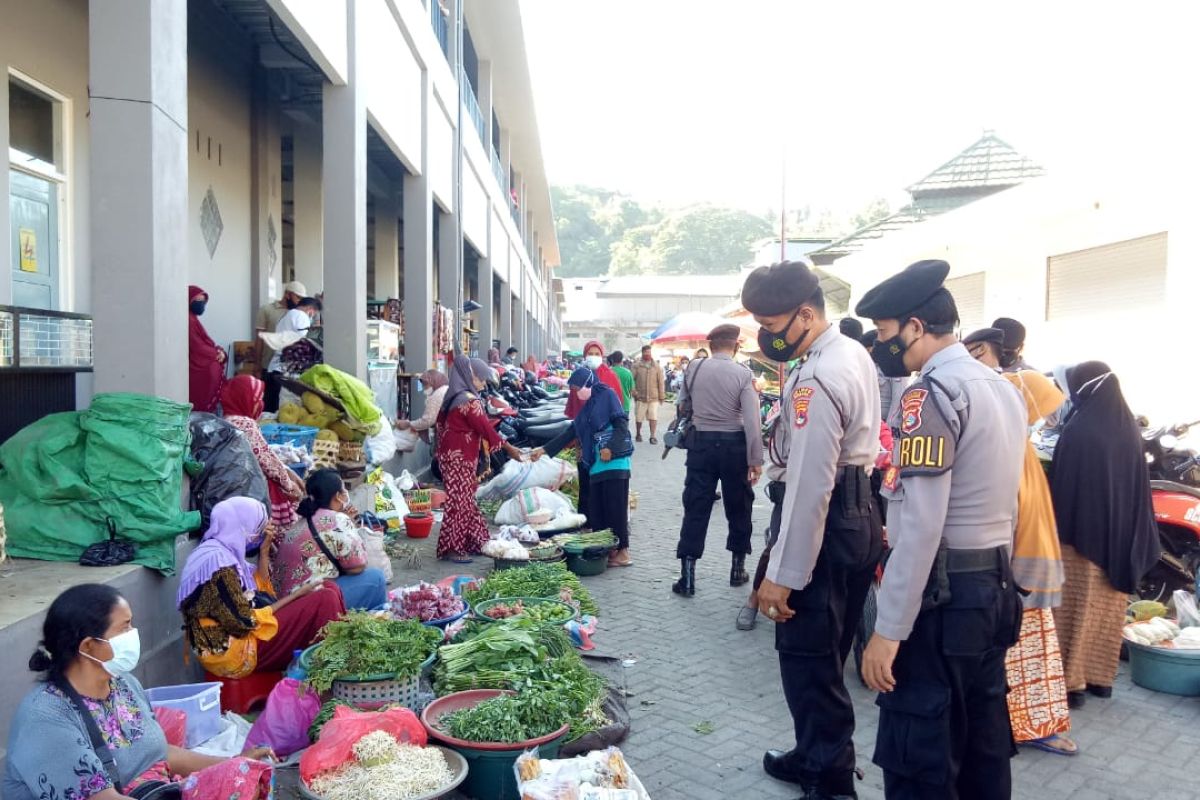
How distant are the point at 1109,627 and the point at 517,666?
131 inches

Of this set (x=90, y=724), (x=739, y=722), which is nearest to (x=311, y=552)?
(x=90, y=724)

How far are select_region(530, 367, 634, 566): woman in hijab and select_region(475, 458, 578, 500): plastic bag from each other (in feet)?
6.44

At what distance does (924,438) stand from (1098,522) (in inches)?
109

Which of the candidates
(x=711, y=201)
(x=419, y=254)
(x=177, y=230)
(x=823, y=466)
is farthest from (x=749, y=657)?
(x=711, y=201)

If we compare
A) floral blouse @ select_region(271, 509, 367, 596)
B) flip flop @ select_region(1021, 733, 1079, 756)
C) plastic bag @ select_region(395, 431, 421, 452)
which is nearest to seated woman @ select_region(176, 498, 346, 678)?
floral blouse @ select_region(271, 509, 367, 596)

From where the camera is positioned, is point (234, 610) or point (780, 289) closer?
point (780, 289)

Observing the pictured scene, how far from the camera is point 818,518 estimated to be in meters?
3.50

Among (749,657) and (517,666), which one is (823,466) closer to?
(517,666)

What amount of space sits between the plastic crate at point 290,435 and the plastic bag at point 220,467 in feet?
4.89

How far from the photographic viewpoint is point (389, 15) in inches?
436

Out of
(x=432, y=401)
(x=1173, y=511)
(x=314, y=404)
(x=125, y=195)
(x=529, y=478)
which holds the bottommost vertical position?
(x=529, y=478)

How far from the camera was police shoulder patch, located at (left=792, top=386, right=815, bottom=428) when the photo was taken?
3561 mm

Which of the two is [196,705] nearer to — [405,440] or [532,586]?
[532,586]

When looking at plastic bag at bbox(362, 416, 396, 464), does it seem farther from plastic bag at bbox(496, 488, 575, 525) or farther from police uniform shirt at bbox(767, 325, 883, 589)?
police uniform shirt at bbox(767, 325, 883, 589)
